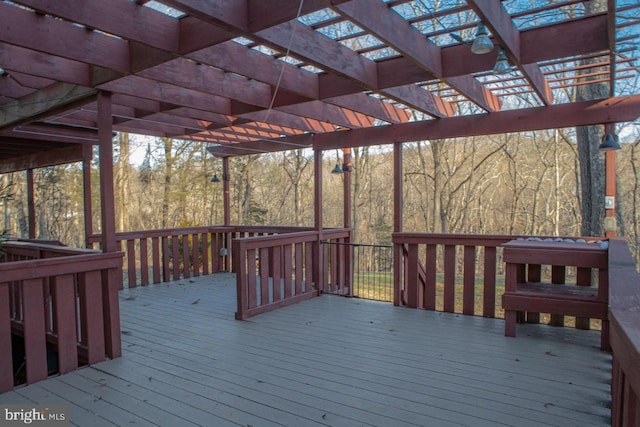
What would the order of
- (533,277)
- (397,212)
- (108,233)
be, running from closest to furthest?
(108,233) → (533,277) → (397,212)

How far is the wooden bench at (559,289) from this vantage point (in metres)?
3.27

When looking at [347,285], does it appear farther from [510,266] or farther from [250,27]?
[250,27]

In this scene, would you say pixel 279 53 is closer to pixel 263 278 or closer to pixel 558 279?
pixel 263 278

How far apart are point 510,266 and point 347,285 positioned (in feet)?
10.00

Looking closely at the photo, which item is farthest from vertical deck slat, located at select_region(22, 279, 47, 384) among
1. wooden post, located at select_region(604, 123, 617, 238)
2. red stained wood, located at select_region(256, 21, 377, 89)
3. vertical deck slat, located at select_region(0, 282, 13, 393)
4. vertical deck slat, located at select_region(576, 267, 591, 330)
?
wooden post, located at select_region(604, 123, 617, 238)

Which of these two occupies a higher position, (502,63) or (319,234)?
(502,63)

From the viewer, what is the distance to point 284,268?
5090 millimetres

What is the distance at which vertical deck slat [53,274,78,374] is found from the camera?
297cm

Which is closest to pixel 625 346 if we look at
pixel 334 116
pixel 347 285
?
pixel 334 116

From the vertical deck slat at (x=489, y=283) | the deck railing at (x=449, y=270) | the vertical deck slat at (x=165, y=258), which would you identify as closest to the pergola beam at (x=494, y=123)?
the deck railing at (x=449, y=270)

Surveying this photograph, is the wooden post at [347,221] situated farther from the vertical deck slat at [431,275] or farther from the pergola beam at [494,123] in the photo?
the vertical deck slat at [431,275]

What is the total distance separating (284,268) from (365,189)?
9.03 m

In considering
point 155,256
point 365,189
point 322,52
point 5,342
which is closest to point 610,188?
point 322,52

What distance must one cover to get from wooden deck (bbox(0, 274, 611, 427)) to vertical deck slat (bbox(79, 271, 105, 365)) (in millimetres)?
122
